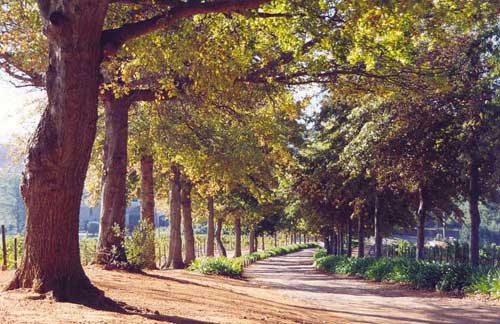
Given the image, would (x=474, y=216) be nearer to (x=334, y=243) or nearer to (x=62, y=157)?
(x=62, y=157)

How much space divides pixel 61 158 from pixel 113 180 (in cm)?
674

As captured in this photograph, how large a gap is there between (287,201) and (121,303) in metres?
28.8

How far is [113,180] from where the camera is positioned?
548 inches

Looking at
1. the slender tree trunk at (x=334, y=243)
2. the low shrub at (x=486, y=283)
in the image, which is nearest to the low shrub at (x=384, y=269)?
the low shrub at (x=486, y=283)

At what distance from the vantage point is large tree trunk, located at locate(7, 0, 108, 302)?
726 cm

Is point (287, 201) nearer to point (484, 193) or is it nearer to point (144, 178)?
point (484, 193)

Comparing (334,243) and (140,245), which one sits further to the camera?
(334,243)

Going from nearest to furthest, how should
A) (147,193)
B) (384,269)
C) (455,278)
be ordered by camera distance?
(455,278) < (147,193) < (384,269)

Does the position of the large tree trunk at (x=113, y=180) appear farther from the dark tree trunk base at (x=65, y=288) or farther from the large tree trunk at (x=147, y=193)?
the dark tree trunk base at (x=65, y=288)

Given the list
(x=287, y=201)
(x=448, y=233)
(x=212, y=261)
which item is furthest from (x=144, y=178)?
(x=448, y=233)

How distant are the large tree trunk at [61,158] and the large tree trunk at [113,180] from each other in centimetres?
624

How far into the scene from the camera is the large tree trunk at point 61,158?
726 centimetres

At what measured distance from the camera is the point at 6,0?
11984 mm

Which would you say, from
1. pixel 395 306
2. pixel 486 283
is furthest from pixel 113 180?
pixel 486 283
